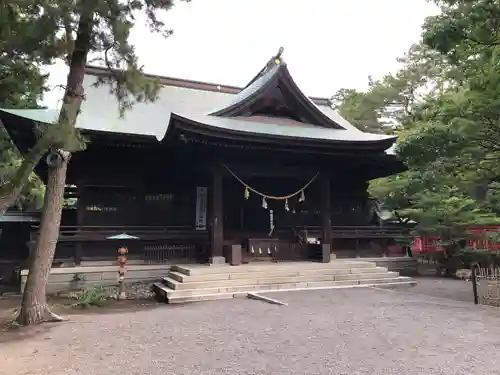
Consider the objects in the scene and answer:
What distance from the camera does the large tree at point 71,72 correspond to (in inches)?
295

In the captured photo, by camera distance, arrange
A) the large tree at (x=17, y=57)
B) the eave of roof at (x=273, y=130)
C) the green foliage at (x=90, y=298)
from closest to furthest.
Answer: the large tree at (x=17, y=57) < the green foliage at (x=90, y=298) < the eave of roof at (x=273, y=130)

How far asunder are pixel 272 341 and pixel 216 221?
6.79 m

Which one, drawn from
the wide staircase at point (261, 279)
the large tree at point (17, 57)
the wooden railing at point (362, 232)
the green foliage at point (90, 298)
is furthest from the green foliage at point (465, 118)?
the green foliage at point (90, 298)

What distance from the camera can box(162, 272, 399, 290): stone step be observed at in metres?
10.4

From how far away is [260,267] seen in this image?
12047mm

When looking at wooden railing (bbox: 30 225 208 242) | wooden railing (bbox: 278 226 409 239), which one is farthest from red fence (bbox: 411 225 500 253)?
wooden railing (bbox: 30 225 208 242)

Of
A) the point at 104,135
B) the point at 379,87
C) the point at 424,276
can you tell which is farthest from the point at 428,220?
the point at 379,87

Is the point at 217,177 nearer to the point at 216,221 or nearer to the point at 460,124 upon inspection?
the point at 216,221

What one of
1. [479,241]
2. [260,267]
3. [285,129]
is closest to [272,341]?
[260,267]

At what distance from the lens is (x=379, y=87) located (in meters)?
36.8

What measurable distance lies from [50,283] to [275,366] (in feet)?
28.5

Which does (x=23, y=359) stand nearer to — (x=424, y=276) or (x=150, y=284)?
(x=150, y=284)

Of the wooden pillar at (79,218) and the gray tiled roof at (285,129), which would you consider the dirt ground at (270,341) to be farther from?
the gray tiled roof at (285,129)

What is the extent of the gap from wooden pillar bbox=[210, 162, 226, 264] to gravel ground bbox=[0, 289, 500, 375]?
343 centimetres
